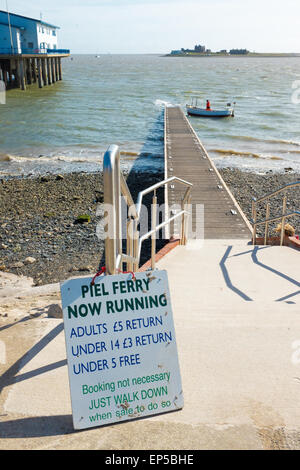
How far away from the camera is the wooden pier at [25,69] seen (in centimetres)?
4378

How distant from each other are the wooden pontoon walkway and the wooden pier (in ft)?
96.3

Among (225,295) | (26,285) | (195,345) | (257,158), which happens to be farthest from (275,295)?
(257,158)

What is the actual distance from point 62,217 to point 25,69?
135 feet

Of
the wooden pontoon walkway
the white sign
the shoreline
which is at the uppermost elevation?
the white sign

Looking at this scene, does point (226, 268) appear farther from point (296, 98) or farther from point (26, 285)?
point (296, 98)

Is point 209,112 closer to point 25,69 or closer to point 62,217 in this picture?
point 62,217

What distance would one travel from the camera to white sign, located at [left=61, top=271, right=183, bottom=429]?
87.7 inches

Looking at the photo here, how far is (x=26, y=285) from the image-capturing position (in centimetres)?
767

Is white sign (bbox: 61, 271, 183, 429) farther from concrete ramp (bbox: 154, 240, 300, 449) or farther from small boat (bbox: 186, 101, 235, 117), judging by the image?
small boat (bbox: 186, 101, 235, 117)

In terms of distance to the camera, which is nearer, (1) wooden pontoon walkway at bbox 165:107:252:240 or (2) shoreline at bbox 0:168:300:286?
(1) wooden pontoon walkway at bbox 165:107:252:240

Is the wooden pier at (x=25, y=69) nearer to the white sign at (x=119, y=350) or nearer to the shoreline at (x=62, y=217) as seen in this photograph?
the shoreline at (x=62, y=217)

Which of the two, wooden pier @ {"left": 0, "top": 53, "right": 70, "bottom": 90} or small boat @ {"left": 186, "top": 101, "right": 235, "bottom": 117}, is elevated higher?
wooden pier @ {"left": 0, "top": 53, "right": 70, "bottom": 90}

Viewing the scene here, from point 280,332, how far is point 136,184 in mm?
13743

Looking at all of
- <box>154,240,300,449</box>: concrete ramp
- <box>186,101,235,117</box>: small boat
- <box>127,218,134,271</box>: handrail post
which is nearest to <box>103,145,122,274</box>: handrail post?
<box>127,218,134,271</box>: handrail post
